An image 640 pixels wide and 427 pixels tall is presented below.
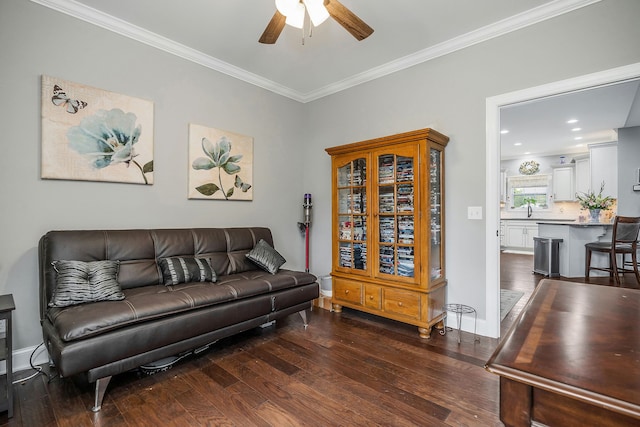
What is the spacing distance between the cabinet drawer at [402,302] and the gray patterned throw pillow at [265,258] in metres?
1.13

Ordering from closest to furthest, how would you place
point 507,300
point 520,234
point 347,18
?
point 347,18, point 507,300, point 520,234

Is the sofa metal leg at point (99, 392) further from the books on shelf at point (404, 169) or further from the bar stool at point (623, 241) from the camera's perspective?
the bar stool at point (623, 241)

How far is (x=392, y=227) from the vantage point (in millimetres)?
Answer: 3029

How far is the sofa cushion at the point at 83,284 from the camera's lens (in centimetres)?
194

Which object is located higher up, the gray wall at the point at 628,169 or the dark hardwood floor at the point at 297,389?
the gray wall at the point at 628,169

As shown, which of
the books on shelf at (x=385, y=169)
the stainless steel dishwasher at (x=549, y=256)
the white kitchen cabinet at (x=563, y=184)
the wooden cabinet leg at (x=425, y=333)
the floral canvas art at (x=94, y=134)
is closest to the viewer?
the floral canvas art at (x=94, y=134)

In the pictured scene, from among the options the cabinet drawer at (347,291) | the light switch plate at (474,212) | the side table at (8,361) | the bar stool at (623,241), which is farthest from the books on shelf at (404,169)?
the bar stool at (623,241)

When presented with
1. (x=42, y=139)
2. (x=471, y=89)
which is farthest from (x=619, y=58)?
(x=42, y=139)

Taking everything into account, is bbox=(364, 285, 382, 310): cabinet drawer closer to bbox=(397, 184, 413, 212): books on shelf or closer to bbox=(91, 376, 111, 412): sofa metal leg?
bbox=(397, 184, 413, 212): books on shelf

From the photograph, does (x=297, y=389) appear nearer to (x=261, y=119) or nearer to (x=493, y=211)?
(x=493, y=211)

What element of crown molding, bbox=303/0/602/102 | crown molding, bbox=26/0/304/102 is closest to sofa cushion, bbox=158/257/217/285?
crown molding, bbox=26/0/304/102

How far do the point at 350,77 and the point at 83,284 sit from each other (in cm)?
334

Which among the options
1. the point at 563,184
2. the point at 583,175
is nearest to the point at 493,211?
the point at 583,175

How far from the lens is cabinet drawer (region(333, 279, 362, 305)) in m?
3.21
